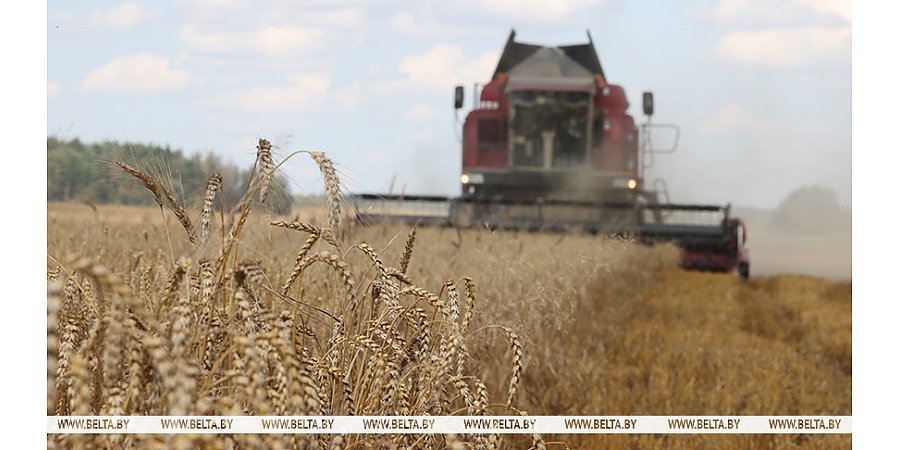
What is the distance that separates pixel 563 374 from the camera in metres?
4.55

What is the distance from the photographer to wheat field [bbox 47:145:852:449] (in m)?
1.30

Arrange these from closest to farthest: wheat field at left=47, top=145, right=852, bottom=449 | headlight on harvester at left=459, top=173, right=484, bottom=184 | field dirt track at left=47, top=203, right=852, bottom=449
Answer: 1. wheat field at left=47, top=145, right=852, bottom=449
2. field dirt track at left=47, top=203, right=852, bottom=449
3. headlight on harvester at left=459, top=173, right=484, bottom=184

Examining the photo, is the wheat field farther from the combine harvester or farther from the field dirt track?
the combine harvester

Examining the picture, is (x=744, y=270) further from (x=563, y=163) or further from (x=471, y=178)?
(x=471, y=178)

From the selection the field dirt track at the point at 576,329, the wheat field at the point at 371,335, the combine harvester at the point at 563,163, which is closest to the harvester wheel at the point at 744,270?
the combine harvester at the point at 563,163

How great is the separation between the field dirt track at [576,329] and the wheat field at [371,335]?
16mm

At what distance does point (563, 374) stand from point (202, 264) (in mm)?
2993

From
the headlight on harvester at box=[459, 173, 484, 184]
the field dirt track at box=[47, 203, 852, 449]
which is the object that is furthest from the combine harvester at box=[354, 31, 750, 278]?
the field dirt track at box=[47, 203, 852, 449]

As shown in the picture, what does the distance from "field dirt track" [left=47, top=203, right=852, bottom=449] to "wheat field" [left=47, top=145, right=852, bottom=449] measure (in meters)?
0.02

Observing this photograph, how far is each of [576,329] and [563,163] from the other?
6943 millimetres

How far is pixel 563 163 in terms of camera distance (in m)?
12.2

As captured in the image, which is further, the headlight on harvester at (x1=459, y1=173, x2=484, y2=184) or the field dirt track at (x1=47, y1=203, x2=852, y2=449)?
the headlight on harvester at (x1=459, y1=173, x2=484, y2=184)

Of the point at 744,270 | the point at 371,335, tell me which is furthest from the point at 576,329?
the point at 744,270

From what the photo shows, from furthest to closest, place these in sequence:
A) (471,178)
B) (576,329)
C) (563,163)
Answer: (471,178) → (563,163) → (576,329)
